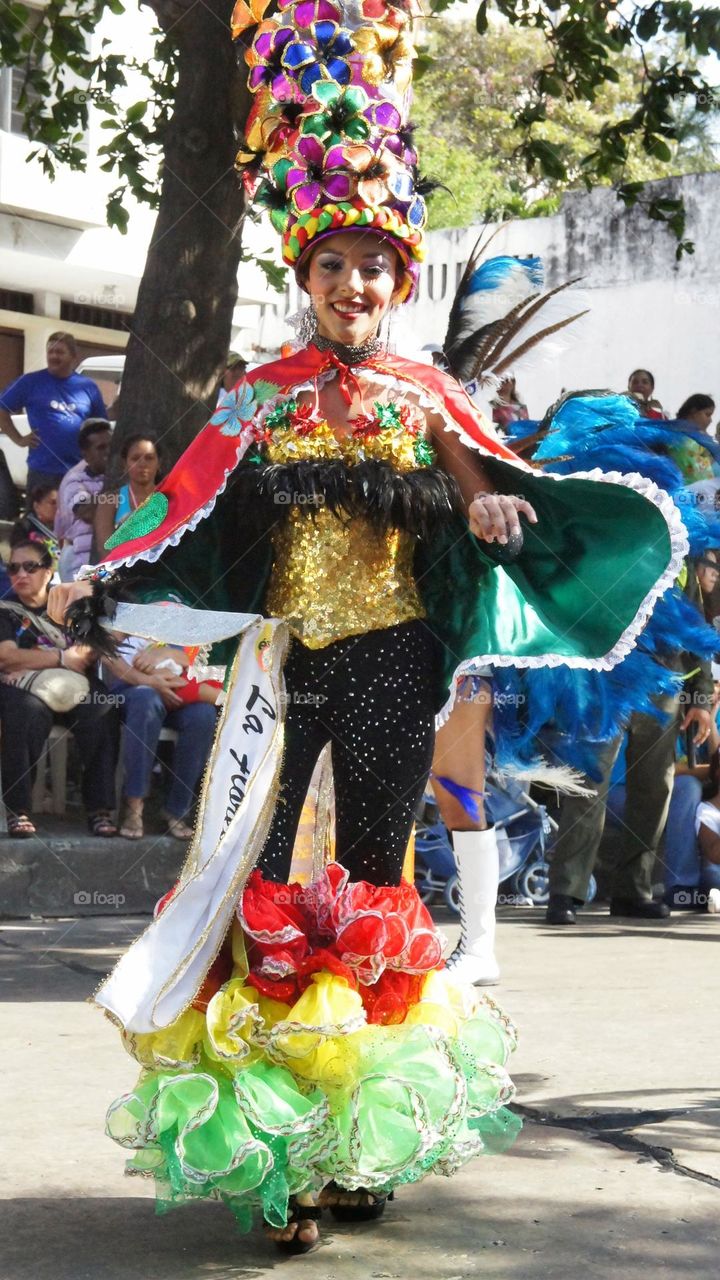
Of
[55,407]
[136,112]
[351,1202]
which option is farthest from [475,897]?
[55,407]

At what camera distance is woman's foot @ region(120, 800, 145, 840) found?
24.6 ft

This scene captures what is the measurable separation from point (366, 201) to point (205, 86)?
17.2ft

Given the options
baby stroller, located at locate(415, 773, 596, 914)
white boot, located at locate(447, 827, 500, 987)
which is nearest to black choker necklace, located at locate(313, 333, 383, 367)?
white boot, located at locate(447, 827, 500, 987)

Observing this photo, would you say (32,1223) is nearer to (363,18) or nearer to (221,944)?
(221,944)

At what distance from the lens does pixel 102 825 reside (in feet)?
24.6

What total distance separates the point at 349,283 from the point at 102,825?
14.9 feet

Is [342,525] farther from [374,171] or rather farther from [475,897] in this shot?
[475,897]

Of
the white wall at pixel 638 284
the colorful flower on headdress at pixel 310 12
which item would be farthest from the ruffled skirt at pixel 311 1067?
the white wall at pixel 638 284

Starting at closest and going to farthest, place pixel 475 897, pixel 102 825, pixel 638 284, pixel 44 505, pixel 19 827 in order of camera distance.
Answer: pixel 475 897 → pixel 19 827 → pixel 102 825 → pixel 44 505 → pixel 638 284

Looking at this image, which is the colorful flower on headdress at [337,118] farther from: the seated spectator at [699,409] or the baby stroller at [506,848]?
the seated spectator at [699,409]

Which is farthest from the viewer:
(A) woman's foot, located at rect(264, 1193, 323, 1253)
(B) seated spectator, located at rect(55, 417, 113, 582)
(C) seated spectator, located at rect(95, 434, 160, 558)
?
(B) seated spectator, located at rect(55, 417, 113, 582)

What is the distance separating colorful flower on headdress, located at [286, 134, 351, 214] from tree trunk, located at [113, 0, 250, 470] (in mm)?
4776

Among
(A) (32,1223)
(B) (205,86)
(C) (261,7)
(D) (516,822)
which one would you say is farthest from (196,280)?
(A) (32,1223)

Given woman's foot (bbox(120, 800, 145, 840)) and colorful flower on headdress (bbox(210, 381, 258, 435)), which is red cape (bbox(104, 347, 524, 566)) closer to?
colorful flower on headdress (bbox(210, 381, 258, 435))
